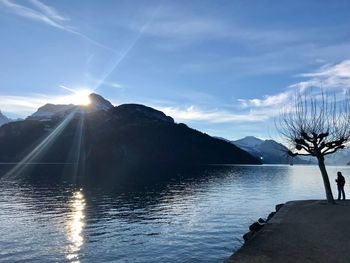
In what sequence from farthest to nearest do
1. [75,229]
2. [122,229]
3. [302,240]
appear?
[122,229]
[75,229]
[302,240]

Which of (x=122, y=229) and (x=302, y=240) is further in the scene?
(x=122, y=229)

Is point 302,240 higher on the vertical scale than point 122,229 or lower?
higher

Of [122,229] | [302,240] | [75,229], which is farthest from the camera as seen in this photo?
[122,229]

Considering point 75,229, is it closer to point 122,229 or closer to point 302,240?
point 122,229

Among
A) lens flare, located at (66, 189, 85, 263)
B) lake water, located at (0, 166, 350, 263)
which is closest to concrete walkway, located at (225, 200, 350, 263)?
lake water, located at (0, 166, 350, 263)

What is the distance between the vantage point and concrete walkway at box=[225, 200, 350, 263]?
61.7 ft

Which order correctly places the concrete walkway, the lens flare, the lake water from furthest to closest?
the lens flare < the lake water < the concrete walkway

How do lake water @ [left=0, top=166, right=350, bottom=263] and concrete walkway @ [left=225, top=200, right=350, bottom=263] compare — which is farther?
lake water @ [left=0, top=166, right=350, bottom=263]

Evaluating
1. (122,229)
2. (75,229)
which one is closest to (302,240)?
(122,229)

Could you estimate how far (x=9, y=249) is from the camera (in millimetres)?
34469

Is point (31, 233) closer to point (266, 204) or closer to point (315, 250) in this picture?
point (315, 250)

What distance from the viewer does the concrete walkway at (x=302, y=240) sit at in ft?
61.7

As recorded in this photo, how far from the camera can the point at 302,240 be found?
887 inches

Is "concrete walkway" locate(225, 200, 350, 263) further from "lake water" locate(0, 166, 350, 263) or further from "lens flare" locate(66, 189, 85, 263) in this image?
"lens flare" locate(66, 189, 85, 263)
